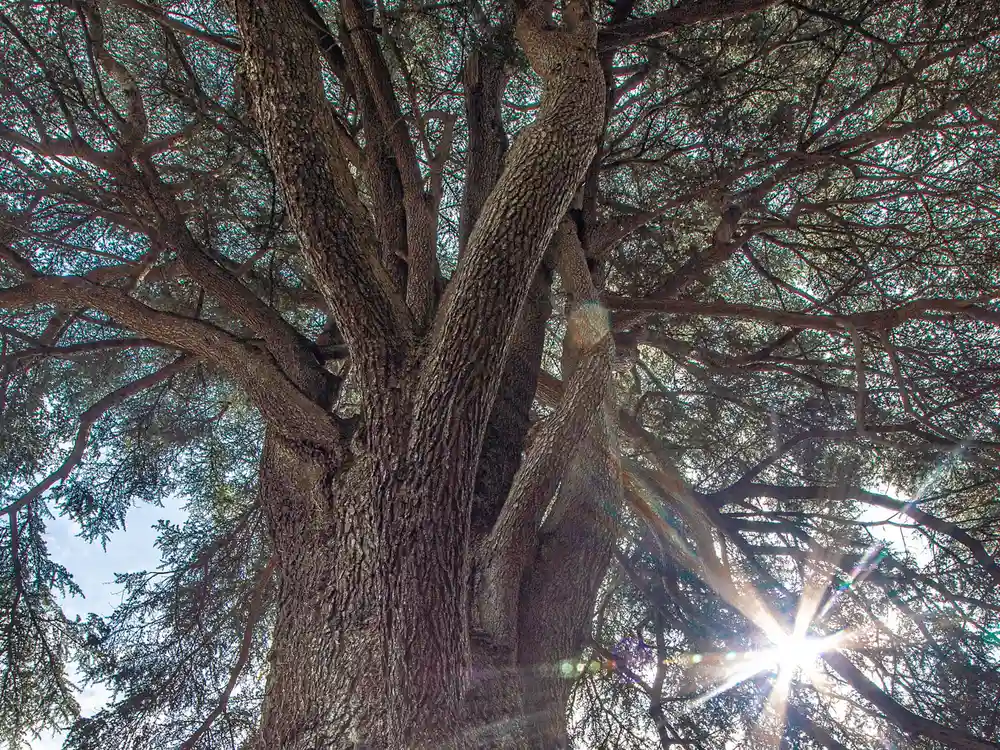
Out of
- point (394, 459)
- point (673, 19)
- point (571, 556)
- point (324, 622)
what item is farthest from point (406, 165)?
point (324, 622)

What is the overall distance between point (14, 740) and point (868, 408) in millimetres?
5655

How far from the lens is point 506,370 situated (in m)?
3.53

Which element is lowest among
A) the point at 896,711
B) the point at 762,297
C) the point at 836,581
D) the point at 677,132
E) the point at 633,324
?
the point at 896,711

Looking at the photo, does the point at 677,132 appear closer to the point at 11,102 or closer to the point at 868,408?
the point at 868,408

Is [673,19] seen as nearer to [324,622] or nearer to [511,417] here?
[511,417]

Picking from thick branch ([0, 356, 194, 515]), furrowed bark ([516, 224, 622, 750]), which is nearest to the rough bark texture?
furrowed bark ([516, 224, 622, 750])

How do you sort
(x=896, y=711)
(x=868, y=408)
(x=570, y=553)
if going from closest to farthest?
(x=570, y=553) → (x=896, y=711) → (x=868, y=408)

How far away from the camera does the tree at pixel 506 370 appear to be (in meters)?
2.60

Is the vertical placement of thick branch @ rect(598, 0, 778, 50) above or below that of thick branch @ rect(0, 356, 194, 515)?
above

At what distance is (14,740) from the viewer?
4059mm

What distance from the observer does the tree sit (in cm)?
260

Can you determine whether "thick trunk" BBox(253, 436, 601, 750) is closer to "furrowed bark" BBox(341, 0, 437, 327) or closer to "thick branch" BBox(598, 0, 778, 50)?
"furrowed bark" BBox(341, 0, 437, 327)

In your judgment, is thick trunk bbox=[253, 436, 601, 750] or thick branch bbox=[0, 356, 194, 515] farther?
thick branch bbox=[0, 356, 194, 515]

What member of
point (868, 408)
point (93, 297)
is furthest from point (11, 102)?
point (868, 408)
